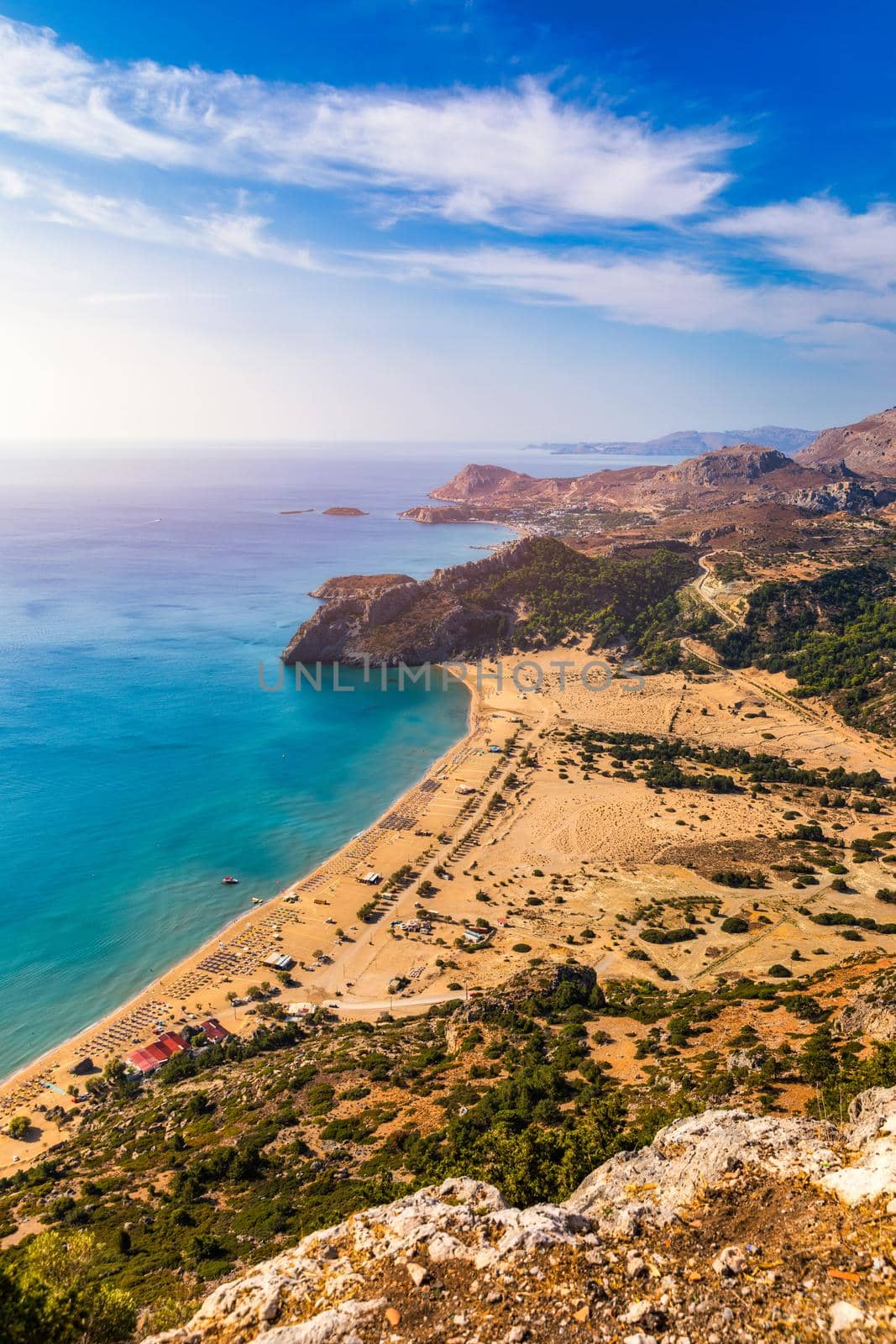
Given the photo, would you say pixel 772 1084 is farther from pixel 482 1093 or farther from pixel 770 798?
pixel 770 798

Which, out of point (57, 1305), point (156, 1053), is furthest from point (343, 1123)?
point (156, 1053)

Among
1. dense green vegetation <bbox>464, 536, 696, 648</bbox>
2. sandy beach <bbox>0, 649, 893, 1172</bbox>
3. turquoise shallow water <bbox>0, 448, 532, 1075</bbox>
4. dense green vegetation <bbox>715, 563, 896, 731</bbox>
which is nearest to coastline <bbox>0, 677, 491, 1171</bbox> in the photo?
sandy beach <bbox>0, 649, 893, 1172</bbox>

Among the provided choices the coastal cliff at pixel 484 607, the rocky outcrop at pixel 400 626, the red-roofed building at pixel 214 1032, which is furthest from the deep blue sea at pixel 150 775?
the coastal cliff at pixel 484 607

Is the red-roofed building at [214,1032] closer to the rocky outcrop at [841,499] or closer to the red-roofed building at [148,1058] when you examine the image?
the red-roofed building at [148,1058]

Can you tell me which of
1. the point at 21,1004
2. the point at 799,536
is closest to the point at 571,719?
the point at 21,1004

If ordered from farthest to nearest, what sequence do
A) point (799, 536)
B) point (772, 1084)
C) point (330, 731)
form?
point (799, 536)
point (330, 731)
point (772, 1084)

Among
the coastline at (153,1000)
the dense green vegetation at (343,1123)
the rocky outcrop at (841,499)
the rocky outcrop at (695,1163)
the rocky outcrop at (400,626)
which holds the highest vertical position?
the rocky outcrop at (841,499)

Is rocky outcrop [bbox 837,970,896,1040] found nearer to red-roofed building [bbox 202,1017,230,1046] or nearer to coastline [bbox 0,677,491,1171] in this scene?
coastline [bbox 0,677,491,1171]
